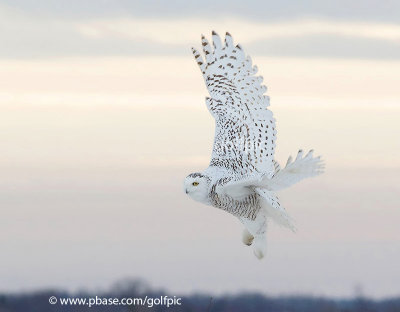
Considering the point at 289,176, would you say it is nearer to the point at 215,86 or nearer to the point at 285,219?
the point at 285,219

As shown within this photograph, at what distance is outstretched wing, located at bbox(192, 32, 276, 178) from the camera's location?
1686 centimetres

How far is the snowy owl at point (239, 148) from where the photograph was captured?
637 inches

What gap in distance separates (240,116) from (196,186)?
166 centimetres

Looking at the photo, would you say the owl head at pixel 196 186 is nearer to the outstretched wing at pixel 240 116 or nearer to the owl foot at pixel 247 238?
the outstretched wing at pixel 240 116

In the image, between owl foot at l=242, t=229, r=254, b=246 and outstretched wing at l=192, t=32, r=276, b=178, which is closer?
outstretched wing at l=192, t=32, r=276, b=178

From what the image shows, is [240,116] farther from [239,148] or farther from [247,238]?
[247,238]

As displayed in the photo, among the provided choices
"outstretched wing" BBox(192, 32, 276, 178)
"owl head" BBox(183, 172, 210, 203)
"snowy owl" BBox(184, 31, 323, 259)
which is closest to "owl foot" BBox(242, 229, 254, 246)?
"snowy owl" BBox(184, 31, 323, 259)

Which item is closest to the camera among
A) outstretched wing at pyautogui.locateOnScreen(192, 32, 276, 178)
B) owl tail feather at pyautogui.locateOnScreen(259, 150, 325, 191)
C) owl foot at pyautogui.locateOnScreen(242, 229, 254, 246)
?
owl tail feather at pyautogui.locateOnScreen(259, 150, 325, 191)

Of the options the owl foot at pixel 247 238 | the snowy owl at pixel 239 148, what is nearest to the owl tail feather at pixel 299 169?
Answer: the snowy owl at pixel 239 148

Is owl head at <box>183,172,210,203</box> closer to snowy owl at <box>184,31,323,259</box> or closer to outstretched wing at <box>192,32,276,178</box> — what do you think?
snowy owl at <box>184,31,323,259</box>

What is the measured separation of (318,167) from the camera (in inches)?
605

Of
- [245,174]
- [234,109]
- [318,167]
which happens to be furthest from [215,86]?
[318,167]

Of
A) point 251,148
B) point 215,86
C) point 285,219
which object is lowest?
point 285,219

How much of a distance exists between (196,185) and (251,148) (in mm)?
1278
